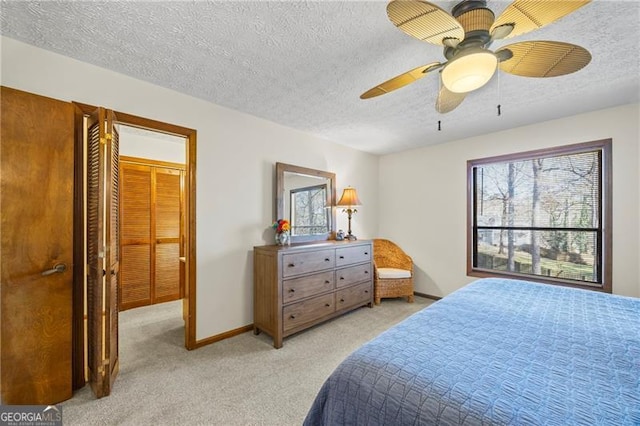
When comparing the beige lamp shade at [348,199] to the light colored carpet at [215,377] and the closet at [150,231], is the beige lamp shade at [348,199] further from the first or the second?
the closet at [150,231]

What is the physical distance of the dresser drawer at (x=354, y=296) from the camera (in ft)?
10.4

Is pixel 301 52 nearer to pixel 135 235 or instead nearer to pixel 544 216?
pixel 135 235

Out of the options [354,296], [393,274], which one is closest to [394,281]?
[393,274]

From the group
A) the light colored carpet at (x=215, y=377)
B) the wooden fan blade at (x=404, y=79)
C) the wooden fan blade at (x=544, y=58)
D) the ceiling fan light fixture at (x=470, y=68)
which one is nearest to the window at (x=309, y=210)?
the light colored carpet at (x=215, y=377)

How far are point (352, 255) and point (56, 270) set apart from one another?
276 centimetres

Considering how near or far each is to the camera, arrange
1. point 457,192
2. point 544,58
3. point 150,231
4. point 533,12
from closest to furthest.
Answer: point 533,12
point 544,58
point 150,231
point 457,192

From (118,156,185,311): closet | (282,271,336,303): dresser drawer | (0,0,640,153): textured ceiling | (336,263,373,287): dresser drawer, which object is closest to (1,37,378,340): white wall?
(0,0,640,153): textured ceiling

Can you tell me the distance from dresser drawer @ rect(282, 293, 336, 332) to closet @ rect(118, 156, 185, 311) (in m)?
2.19

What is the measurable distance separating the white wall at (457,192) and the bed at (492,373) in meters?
1.78

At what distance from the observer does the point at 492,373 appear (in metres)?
0.95

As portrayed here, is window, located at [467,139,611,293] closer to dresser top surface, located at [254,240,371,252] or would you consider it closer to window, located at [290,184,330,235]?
dresser top surface, located at [254,240,371,252]

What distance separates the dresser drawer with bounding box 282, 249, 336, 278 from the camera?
2625 mm

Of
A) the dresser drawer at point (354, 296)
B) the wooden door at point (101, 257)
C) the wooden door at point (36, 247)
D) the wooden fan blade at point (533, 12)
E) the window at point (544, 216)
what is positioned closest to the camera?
the wooden fan blade at point (533, 12)

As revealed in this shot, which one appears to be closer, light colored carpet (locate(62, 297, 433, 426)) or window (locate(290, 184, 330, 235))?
light colored carpet (locate(62, 297, 433, 426))
